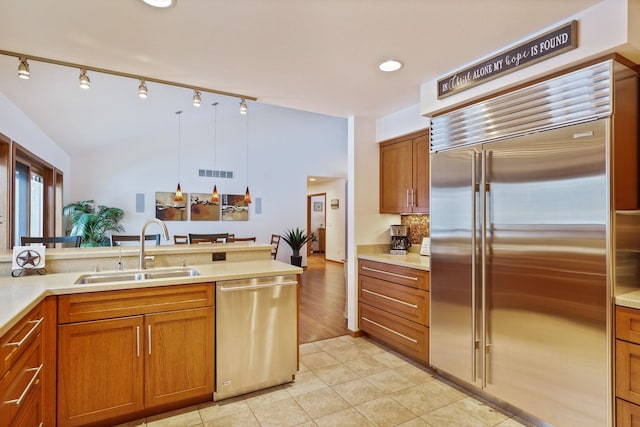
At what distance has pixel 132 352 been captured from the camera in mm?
2066

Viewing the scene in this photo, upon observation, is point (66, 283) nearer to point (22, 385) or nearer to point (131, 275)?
point (131, 275)

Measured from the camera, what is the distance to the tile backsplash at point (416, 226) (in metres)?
3.73

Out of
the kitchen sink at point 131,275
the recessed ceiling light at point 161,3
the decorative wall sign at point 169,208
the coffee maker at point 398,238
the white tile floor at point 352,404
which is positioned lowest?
the white tile floor at point 352,404

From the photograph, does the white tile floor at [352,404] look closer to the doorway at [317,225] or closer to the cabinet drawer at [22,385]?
the cabinet drawer at [22,385]

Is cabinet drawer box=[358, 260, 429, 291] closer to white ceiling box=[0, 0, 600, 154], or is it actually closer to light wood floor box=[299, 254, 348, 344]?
light wood floor box=[299, 254, 348, 344]

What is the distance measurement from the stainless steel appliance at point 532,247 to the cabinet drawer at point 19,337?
2.54 meters

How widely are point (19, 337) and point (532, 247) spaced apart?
8.76 ft

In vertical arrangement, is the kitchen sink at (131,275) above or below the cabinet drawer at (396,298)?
above

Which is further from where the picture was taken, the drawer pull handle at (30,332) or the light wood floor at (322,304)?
the light wood floor at (322,304)

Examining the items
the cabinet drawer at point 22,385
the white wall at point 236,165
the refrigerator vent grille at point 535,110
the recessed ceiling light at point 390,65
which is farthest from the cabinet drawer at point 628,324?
the white wall at point 236,165

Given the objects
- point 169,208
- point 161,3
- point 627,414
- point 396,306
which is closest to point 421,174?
point 396,306

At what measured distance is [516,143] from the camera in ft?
7.18

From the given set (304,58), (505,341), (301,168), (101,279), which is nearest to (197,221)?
(301,168)

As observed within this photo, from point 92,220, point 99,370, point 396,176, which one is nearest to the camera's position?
point 99,370
